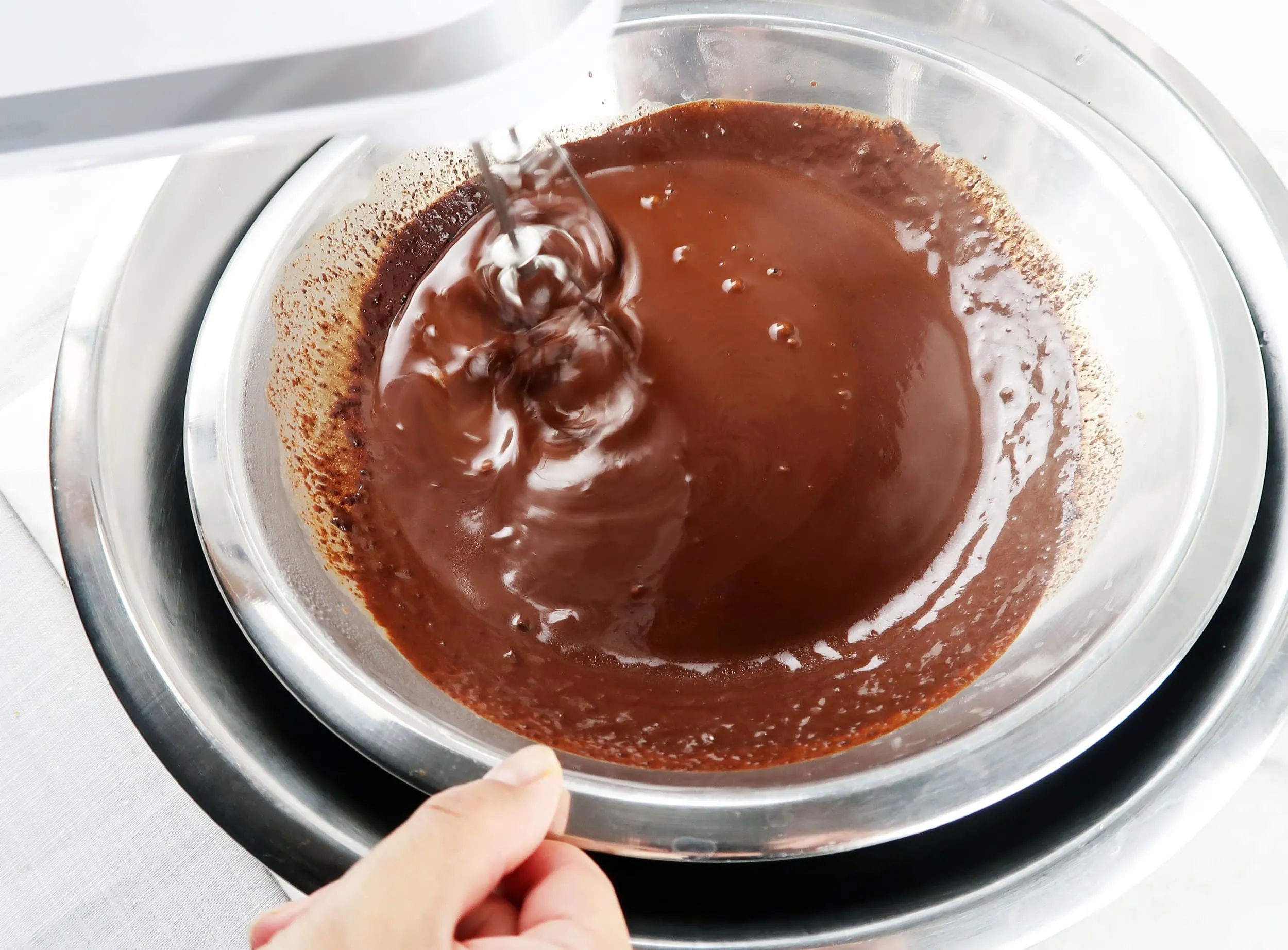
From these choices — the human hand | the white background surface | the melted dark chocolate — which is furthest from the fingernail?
the white background surface

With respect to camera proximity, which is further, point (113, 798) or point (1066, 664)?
point (113, 798)

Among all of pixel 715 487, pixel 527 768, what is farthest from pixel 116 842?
pixel 715 487

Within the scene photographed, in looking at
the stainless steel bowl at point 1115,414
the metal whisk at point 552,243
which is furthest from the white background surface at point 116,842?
the metal whisk at point 552,243

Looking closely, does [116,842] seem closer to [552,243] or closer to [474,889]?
[474,889]

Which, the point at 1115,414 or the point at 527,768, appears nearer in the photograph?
the point at 527,768

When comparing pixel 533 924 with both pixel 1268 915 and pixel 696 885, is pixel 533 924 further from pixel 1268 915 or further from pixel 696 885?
pixel 1268 915

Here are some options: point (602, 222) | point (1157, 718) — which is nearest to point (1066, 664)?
point (1157, 718)

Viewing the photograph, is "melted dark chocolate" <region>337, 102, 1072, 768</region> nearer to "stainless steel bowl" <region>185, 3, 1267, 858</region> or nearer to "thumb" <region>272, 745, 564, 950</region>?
"stainless steel bowl" <region>185, 3, 1267, 858</region>
